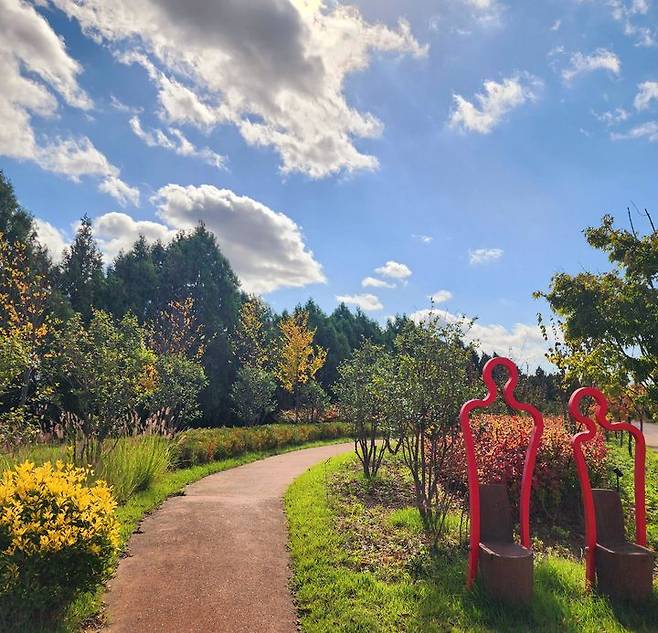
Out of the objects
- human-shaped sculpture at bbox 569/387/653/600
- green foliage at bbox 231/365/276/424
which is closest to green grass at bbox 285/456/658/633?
human-shaped sculpture at bbox 569/387/653/600

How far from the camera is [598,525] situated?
15.0 ft

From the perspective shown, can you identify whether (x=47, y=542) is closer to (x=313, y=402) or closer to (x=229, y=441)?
(x=229, y=441)

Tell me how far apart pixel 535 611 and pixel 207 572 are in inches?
120

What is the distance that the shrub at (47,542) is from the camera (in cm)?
322

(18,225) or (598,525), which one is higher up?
(18,225)

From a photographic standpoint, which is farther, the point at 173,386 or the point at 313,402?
the point at 313,402

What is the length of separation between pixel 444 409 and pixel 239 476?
612 cm

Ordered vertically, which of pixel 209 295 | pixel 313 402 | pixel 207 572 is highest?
pixel 209 295

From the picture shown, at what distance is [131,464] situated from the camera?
758 cm

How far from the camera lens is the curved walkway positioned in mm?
3855

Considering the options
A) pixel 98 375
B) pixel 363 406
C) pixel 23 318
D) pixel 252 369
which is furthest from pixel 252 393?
pixel 98 375

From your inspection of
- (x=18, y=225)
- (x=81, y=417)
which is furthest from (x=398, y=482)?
(x=18, y=225)

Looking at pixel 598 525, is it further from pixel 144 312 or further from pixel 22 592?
pixel 144 312

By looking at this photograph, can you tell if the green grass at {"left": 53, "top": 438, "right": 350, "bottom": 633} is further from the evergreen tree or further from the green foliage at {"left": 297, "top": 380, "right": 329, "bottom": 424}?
the evergreen tree
